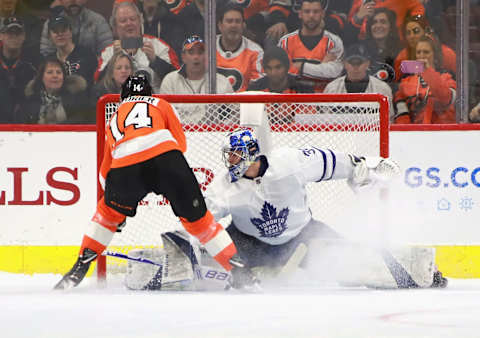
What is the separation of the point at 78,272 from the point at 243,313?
1013 millimetres

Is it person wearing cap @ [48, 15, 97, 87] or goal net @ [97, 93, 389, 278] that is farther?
person wearing cap @ [48, 15, 97, 87]

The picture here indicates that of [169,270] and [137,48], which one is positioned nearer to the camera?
[169,270]

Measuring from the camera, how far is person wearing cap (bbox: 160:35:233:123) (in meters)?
4.73

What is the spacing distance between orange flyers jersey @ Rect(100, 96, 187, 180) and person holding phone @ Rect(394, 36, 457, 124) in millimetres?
1686

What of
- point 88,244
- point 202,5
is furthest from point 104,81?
point 88,244

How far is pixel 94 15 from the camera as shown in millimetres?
4812

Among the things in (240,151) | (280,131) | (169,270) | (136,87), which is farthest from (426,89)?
(169,270)

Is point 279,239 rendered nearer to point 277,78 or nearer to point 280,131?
point 280,131

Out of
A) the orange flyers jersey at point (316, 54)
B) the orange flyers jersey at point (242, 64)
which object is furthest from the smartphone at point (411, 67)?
the orange flyers jersey at point (242, 64)

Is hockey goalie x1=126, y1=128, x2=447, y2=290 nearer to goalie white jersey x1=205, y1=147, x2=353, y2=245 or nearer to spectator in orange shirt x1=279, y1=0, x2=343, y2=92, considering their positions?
goalie white jersey x1=205, y1=147, x2=353, y2=245

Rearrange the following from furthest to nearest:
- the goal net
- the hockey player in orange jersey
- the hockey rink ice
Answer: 1. the goal net
2. the hockey player in orange jersey
3. the hockey rink ice

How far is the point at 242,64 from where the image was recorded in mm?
4770

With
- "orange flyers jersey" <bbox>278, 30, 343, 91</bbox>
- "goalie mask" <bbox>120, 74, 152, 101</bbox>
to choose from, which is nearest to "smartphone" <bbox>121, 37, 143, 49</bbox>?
"orange flyers jersey" <bbox>278, 30, 343, 91</bbox>

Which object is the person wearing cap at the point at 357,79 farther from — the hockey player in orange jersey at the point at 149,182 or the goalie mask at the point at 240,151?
the hockey player in orange jersey at the point at 149,182
